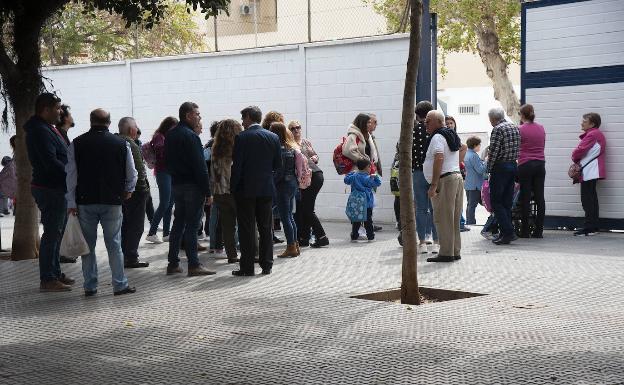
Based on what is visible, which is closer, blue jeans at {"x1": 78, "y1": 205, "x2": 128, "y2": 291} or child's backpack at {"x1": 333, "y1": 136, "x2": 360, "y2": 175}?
blue jeans at {"x1": 78, "y1": 205, "x2": 128, "y2": 291}

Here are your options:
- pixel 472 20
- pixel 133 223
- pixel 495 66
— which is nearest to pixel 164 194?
pixel 133 223

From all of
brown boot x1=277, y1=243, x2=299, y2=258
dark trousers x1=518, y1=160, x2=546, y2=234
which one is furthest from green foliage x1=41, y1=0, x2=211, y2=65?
brown boot x1=277, y1=243, x2=299, y2=258

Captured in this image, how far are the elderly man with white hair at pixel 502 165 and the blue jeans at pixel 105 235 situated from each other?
6176 mm

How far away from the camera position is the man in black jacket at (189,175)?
10.8 metres

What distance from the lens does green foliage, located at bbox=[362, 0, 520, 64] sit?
34.7m

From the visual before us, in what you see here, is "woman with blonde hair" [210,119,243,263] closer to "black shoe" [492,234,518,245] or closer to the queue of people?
the queue of people

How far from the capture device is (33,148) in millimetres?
9938

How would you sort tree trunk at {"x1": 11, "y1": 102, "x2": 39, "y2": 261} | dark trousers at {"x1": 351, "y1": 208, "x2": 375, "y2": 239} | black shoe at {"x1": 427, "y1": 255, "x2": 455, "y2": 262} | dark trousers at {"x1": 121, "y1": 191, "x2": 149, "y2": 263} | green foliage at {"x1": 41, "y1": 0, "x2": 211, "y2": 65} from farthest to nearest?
green foliage at {"x1": 41, "y1": 0, "x2": 211, "y2": 65} < dark trousers at {"x1": 351, "y1": 208, "x2": 375, "y2": 239} < tree trunk at {"x1": 11, "y1": 102, "x2": 39, "y2": 261} < dark trousers at {"x1": 121, "y1": 191, "x2": 149, "y2": 263} < black shoe at {"x1": 427, "y1": 255, "x2": 455, "y2": 262}

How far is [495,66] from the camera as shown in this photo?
113 feet

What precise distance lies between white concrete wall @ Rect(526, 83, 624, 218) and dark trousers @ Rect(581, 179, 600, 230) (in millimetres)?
293

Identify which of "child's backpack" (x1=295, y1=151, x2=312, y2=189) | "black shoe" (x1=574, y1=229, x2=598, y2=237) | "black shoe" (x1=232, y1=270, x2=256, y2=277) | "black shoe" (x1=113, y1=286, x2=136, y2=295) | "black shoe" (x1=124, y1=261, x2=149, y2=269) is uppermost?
"child's backpack" (x1=295, y1=151, x2=312, y2=189)

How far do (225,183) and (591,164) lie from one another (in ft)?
20.4

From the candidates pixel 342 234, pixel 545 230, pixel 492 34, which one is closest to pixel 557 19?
pixel 545 230

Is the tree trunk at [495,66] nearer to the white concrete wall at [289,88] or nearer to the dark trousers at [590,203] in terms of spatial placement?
the white concrete wall at [289,88]
